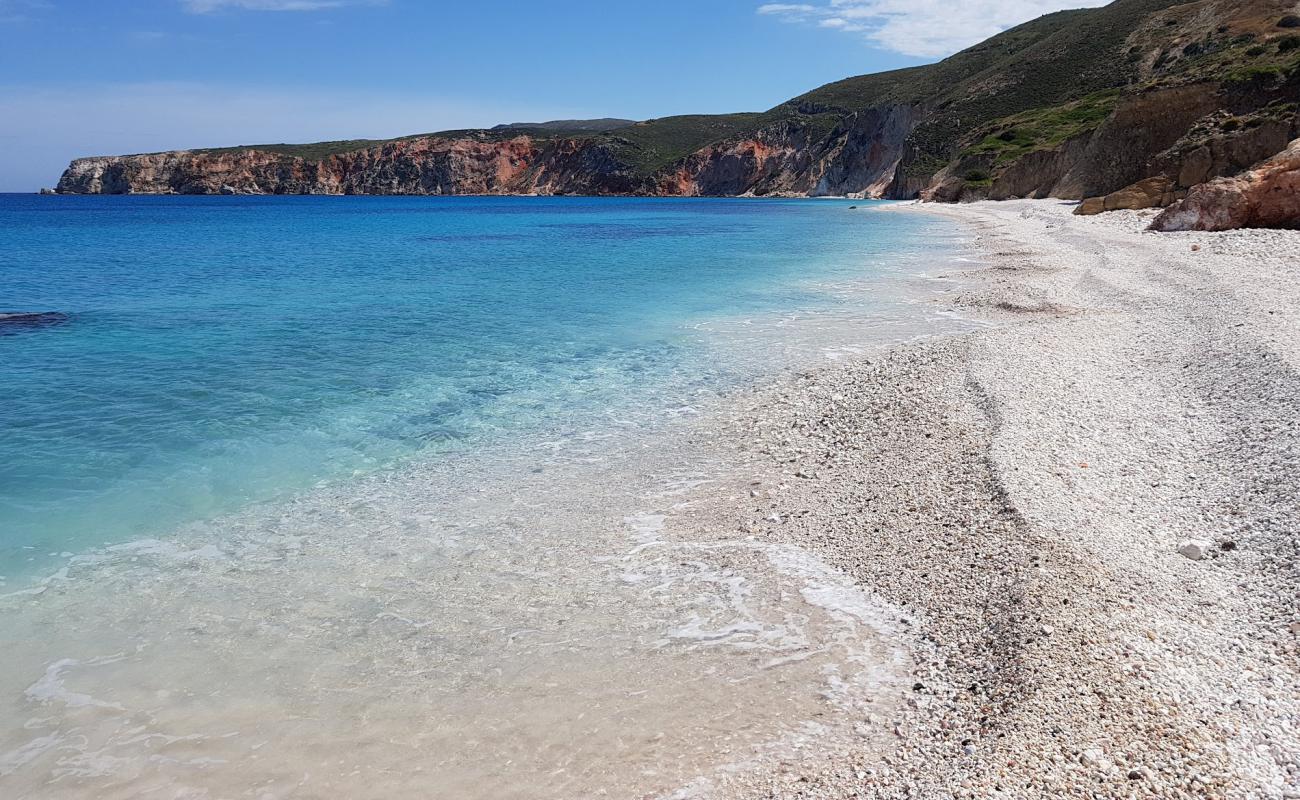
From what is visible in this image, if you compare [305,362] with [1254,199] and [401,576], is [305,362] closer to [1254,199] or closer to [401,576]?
[401,576]

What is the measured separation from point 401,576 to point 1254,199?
2588cm

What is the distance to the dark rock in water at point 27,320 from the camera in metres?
16.6

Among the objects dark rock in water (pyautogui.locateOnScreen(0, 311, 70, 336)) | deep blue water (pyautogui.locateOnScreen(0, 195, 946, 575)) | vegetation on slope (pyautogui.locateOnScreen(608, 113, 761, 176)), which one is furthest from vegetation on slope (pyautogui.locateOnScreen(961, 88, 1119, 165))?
vegetation on slope (pyautogui.locateOnScreen(608, 113, 761, 176))

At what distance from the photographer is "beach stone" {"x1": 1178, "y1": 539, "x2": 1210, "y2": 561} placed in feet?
17.7

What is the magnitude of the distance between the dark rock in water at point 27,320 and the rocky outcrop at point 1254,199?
30690mm

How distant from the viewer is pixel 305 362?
13773 mm

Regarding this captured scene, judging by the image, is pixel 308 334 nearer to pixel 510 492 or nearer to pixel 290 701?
pixel 510 492

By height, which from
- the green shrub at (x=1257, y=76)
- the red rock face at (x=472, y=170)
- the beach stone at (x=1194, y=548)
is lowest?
the beach stone at (x=1194, y=548)

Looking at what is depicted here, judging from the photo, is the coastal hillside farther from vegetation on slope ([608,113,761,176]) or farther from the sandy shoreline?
the sandy shoreline

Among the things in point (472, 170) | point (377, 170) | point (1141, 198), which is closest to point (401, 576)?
point (1141, 198)

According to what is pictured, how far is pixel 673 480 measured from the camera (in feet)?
26.2

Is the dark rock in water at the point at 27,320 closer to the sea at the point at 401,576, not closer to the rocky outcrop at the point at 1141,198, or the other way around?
the sea at the point at 401,576

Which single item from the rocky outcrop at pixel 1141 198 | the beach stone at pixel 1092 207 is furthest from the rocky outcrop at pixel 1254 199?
the beach stone at pixel 1092 207

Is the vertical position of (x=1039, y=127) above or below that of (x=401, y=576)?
above
